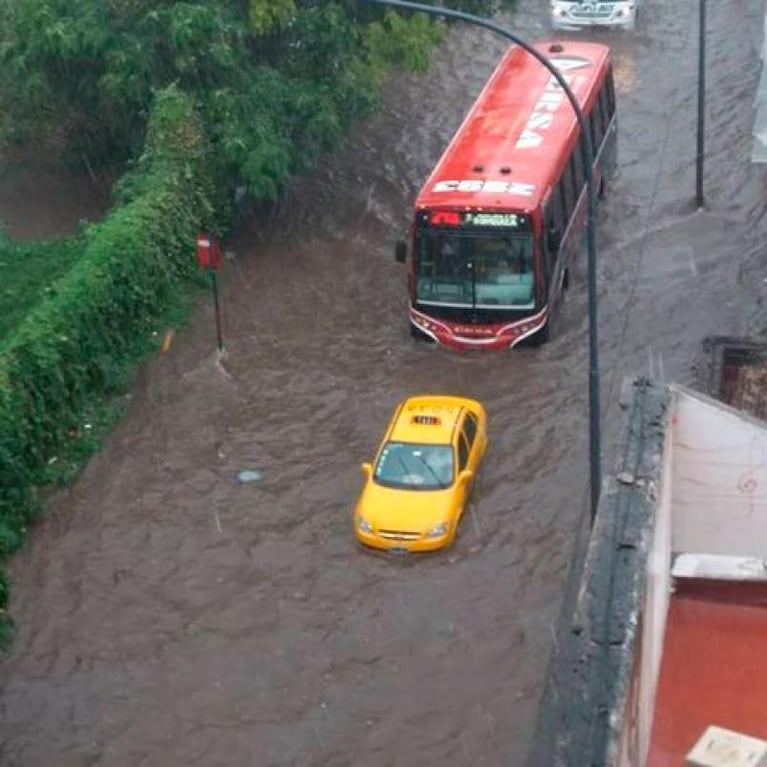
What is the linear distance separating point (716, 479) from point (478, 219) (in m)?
10.5

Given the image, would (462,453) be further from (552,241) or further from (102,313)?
(102,313)

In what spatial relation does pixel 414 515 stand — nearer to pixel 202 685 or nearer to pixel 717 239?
pixel 202 685

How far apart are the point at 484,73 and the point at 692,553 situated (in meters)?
23.6

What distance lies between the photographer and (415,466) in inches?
685

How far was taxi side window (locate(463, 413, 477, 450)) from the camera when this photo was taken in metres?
18.1

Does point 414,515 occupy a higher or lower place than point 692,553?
lower

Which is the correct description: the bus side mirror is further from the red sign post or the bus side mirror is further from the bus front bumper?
the red sign post

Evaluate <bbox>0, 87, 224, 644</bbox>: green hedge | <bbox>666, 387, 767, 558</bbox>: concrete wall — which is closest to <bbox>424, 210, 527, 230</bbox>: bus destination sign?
<bbox>0, 87, 224, 644</bbox>: green hedge

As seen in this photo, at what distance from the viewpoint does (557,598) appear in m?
16.3

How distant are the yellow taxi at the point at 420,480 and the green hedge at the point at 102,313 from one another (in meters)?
4.18

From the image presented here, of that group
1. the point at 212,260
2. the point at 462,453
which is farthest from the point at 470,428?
the point at 212,260

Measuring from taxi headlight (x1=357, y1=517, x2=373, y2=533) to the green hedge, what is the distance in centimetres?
411

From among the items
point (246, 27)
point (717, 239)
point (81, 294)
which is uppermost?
point (246, 27)

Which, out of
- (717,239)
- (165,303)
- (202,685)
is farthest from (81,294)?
(717,239)
